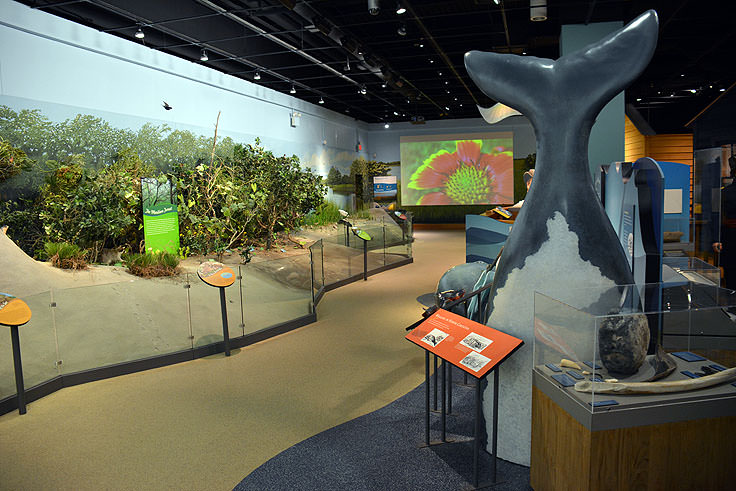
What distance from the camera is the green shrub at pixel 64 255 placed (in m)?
6.64

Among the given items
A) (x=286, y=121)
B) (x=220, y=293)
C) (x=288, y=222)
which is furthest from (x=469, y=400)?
(x=286, y=121)

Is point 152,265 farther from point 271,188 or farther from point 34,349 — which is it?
point 271,188

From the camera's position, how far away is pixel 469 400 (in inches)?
153

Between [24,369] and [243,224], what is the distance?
19.5 feet

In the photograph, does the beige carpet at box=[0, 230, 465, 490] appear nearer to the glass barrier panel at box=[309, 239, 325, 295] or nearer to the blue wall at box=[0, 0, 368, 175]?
the glass barrier panel at box=[309, 239, 325, 295]

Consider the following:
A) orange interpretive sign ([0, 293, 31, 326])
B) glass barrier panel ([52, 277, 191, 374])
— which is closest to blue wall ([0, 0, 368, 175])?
glass barrier panel ([52, 277, 191, 374])

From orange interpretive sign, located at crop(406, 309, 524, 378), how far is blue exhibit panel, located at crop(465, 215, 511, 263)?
17.8ft

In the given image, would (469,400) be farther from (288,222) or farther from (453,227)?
(453,227)

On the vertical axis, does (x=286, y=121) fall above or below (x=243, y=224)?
above

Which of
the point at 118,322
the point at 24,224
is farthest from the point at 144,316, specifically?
the point at 24,224

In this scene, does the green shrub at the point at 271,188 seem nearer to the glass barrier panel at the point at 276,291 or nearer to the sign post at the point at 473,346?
the glass barrier panel at the point at 276,291

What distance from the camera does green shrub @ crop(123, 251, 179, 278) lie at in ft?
22.7

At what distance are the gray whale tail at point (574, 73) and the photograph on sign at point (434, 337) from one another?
1308 millimetres

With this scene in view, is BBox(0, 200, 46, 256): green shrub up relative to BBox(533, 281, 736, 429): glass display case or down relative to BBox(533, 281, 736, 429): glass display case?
up
